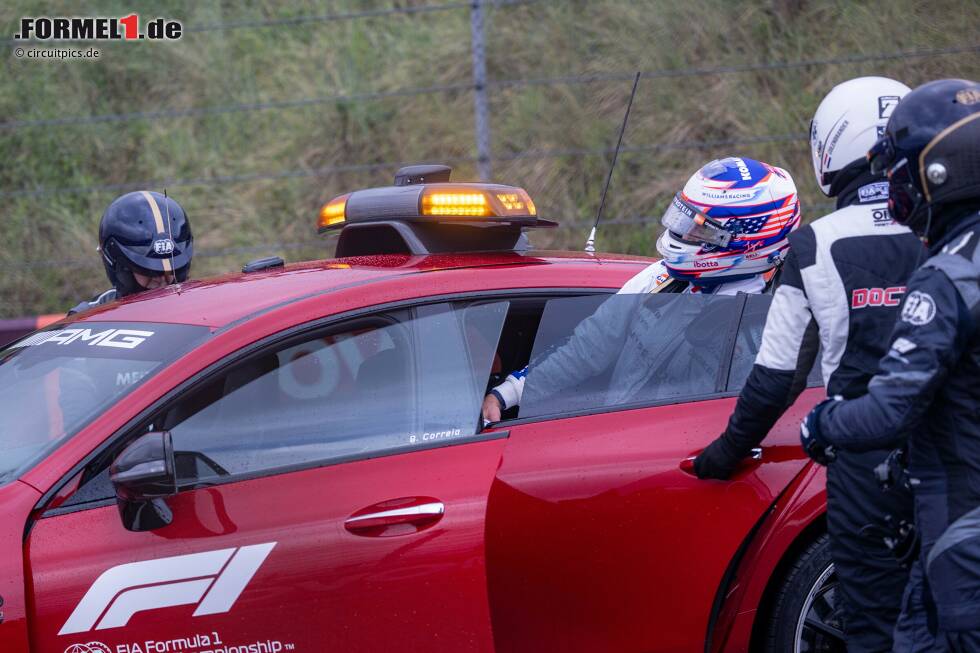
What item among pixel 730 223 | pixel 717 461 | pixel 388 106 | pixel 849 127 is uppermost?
pixel 388 106

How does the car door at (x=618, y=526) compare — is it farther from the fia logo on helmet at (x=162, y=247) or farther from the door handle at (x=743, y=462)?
the fia logo on helmet at (x=162, y=247)

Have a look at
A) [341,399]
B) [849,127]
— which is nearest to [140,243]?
[341,399]

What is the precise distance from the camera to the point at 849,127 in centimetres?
306

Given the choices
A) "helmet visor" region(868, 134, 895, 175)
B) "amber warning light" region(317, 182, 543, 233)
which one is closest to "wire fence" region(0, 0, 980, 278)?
"amber warning light" region(317, 182, 543, 233)

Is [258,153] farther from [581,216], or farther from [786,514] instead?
[786,514]

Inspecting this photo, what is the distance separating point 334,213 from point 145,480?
1617 millimetres

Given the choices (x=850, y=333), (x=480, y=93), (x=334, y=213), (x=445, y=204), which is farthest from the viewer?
(x=480, y=93)

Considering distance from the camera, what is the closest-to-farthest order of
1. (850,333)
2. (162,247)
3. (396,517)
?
(850,333)
(396,517)
(162,247)

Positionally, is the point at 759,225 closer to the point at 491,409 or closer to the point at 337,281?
the point at 491,409

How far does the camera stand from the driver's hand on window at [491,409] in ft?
11.3

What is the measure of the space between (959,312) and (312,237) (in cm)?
796

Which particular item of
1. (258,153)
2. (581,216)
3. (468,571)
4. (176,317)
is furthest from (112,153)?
(468,571)

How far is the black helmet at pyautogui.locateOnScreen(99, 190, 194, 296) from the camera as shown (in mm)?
4719

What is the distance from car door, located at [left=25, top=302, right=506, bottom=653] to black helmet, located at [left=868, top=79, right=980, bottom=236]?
1.25 meters
